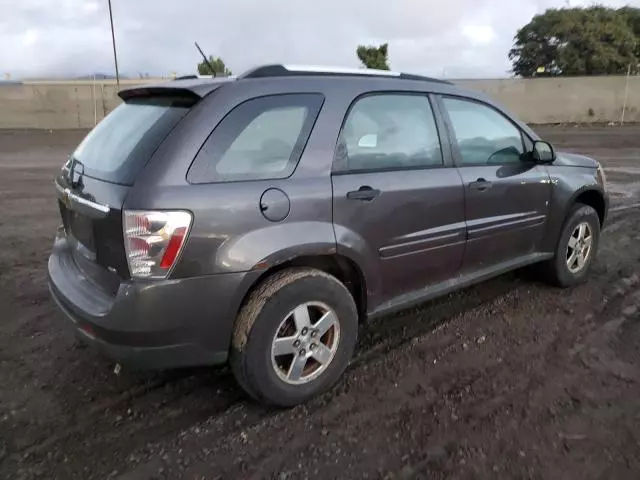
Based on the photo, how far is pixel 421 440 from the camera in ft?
9.25

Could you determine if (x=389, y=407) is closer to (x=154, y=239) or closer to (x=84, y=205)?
(x=154, y=239)

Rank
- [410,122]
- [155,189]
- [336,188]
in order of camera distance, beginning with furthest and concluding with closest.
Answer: [410,122] < [336,188] < [155,189]

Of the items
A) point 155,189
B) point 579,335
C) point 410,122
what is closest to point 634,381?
point 579,335

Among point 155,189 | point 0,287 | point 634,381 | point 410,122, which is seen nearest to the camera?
point 155,189

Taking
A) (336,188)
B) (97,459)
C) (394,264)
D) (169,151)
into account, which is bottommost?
(97,459)

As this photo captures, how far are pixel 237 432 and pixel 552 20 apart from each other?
42186 mm

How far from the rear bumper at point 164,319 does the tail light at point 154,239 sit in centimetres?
7

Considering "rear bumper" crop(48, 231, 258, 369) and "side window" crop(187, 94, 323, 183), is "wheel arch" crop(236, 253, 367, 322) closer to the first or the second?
"rear bumper" crop(48, 231, 258, 369)

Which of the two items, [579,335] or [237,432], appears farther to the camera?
[579,335]

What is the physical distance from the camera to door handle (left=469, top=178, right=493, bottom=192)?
384 centimetres

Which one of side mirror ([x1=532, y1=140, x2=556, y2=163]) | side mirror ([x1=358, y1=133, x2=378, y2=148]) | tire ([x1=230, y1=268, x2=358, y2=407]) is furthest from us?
side mirror ([x1=532, y1=140, x2=556, y2=163])

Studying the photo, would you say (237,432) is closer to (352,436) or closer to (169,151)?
(352,436)

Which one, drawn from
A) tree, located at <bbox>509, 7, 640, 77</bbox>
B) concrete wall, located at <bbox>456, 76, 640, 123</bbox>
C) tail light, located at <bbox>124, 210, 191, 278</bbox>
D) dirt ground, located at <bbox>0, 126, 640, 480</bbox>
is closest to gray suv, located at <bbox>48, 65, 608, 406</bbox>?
tail light, located at <bbox>124, 210, 191, 278</bbox>

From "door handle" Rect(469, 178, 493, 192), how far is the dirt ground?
1003mm
